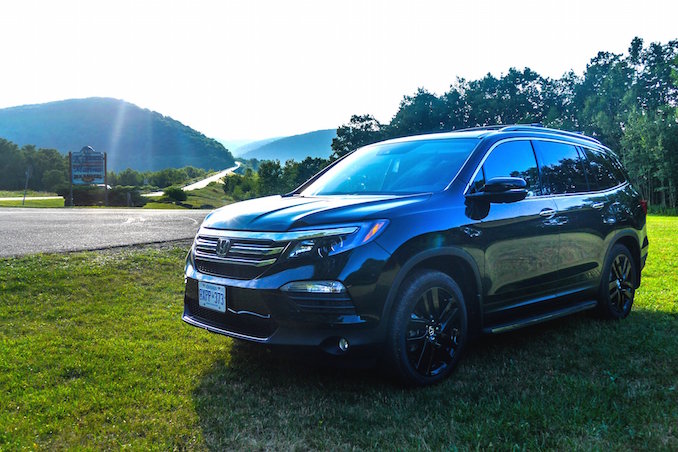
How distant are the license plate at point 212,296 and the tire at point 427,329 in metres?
1.17

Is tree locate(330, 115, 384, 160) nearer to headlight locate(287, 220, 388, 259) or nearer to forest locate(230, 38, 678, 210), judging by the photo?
forest locate(230, 38, 678, 210)

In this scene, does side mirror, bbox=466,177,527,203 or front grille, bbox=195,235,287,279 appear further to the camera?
side mirror, bbox=466,177,527,203

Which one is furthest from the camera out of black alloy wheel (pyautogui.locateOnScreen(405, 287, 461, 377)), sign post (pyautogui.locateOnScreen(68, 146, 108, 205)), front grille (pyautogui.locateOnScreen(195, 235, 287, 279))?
sign post (pyautogui.locateOnScreen(68, 146, 108, 205))

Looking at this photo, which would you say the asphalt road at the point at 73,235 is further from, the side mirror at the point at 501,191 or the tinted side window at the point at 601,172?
the tinted side window at the point at 601,172

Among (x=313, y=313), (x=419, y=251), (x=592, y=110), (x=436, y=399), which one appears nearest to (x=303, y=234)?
(x=313, y=313)

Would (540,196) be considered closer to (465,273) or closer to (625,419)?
(465,273)

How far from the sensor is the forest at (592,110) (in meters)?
61.4

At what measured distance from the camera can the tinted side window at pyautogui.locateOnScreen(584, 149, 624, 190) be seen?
557cm

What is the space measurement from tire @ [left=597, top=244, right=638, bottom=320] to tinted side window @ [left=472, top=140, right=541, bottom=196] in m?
1.42

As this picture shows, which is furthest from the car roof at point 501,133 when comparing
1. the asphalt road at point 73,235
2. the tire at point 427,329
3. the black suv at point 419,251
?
the asphalt road at point 73,235

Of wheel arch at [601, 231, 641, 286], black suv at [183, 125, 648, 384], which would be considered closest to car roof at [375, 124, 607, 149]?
black suv at [183, 125, 648, 384]

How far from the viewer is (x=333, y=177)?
5145 mm

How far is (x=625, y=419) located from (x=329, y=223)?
213cm

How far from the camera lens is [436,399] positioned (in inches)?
140
